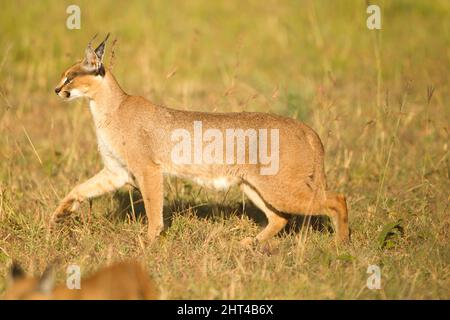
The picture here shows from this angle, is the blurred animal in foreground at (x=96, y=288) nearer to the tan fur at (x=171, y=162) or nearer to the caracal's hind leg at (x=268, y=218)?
the tan fur at (x=171, y=162)

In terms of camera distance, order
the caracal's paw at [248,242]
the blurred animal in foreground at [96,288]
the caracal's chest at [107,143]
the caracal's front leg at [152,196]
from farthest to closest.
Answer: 1. the caracal's chest at [107,143]
2. the caracal's front leg at [152,196]
3. the caracal's paw at [248,242]
4. the blurred animal in foreground at [96,288]

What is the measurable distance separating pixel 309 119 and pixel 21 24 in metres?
6.11

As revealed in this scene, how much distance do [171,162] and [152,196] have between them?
1.18 ft

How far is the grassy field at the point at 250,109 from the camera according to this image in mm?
5738

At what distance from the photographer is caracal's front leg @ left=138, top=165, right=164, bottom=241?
6.47 meters

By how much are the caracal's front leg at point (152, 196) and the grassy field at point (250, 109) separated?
0.15m

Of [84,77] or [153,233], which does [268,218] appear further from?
[84,77]

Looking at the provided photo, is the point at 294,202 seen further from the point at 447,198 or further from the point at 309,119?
the point at 309,119

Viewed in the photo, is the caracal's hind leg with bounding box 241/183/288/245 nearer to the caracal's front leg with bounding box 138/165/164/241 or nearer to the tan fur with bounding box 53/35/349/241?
the tan fur with bounding box 53/35/349/241

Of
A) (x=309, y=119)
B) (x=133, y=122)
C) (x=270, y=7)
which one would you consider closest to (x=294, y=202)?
(x=133, y=122)

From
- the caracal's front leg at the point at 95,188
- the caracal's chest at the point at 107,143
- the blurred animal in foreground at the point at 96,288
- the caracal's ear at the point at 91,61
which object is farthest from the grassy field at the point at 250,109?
the caracal's ear at the point at 91,61

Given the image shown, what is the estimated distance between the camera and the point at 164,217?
707 cm

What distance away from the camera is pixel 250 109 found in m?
10.3

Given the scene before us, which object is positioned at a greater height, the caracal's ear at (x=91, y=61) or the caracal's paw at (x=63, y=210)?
the caracal's ear at (x=91, y=61)
